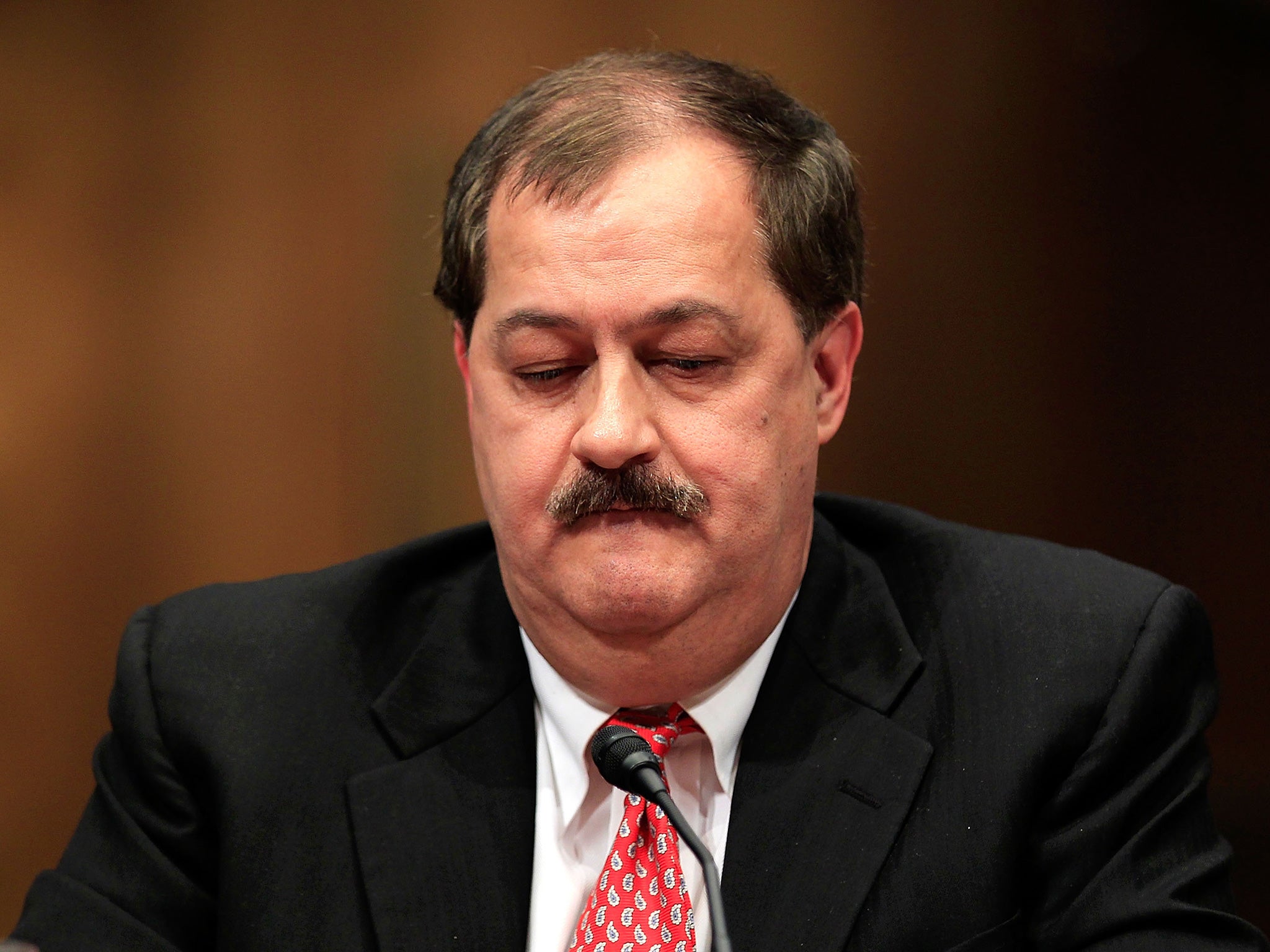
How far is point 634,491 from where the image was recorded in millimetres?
1539

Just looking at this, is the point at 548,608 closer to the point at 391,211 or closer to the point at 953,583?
the point at 953,583

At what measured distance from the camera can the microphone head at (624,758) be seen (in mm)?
1351

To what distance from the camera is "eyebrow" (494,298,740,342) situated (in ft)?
5.13

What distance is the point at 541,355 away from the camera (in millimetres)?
1604

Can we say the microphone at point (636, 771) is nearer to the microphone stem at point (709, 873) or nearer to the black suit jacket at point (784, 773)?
the microphone stem at point (709, 873)

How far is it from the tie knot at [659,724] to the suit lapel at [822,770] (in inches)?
3.4

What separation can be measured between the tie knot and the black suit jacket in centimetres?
9

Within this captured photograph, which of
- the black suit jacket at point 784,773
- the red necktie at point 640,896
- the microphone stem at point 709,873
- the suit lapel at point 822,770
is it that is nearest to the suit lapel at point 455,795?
the black suit jacket at point 784,773

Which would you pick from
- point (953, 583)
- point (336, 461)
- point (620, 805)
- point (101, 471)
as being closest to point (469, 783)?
point (620, 805)

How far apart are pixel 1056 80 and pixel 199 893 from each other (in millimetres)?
2298

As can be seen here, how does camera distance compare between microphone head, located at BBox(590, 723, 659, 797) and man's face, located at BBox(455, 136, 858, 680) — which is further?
man's face, located at BBox(455, 136, 858, 680)

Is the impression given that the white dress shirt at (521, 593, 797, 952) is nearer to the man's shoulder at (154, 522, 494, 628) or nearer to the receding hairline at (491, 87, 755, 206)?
the man's shoulder at (154, 522, 494, 628)

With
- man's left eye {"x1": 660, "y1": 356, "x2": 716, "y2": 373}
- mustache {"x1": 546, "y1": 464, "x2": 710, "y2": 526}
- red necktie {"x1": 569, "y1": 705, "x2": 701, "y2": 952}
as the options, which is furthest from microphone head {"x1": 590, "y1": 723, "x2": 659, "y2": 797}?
man's left eye {"x1": 660, "y1": 356, "x2": 716, "y2": 373}

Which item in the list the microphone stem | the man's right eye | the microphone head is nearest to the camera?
the microphone stem
